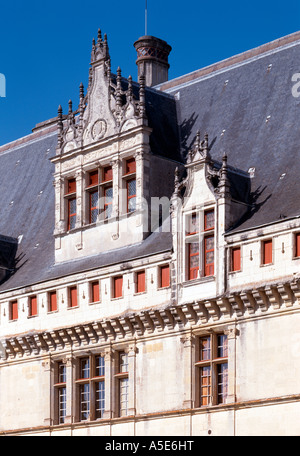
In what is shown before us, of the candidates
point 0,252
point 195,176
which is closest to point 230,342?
point 195,176

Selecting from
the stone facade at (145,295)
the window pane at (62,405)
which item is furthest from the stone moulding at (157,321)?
the window pane at (62,405)

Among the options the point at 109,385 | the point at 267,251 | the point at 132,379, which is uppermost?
the point at 267,251

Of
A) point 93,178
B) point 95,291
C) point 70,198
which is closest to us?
point 95,291

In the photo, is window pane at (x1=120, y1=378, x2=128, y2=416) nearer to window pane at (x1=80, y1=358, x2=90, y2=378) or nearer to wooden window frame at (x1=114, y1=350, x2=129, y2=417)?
wooden window frame at (x1=114, y1=350, x2=129, y2=417)

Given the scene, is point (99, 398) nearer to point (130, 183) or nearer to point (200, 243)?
point (200, 243)

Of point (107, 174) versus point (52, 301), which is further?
point (52, 301)

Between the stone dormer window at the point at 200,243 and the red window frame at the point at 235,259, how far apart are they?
81 cm

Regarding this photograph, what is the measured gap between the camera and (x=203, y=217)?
48469 mm

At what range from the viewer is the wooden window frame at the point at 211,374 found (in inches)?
1861

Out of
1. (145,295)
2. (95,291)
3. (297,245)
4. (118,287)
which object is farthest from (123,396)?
(297,245)

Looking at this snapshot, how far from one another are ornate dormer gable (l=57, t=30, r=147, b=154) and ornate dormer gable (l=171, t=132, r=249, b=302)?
11.5ft

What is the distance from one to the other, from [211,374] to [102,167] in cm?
898

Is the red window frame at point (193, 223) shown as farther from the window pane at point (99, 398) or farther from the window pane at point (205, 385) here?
the window pane at point (99, 398)
